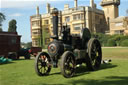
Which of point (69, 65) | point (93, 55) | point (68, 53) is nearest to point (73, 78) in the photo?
point (69, 65)

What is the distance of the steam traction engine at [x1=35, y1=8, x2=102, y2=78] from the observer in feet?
22.5

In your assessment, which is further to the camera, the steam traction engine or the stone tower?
the stone tower

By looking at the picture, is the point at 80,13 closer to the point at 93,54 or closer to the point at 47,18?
the point at 47,18

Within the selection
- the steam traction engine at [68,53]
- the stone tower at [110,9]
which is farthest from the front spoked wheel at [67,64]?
the stone tower at [110,9]

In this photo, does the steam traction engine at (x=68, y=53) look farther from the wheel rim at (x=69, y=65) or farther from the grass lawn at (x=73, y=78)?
the grass lawn at (x=73, y=78)

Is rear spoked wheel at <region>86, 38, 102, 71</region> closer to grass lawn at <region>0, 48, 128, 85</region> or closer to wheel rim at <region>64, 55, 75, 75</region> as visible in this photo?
grass lawn at <region>0, 48, 128, 85</region>

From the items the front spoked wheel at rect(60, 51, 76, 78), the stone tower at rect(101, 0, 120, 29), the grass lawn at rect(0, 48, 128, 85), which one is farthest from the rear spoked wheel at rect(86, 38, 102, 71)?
the stone tower at rect(101, 0, 120, 29)

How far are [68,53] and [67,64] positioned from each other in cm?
44

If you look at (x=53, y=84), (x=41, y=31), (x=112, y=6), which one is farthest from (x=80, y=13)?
(x=53, y=84)

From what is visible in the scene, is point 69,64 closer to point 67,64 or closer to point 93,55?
point 67,64

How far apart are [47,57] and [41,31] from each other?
2011 inches

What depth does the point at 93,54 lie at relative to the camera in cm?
852

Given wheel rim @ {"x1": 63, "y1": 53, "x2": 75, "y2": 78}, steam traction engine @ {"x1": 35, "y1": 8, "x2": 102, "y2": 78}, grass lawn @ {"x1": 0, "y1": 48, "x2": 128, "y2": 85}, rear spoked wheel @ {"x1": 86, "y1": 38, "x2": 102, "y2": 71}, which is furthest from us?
rear spoked wheel @ {"x1": 86, "y1": 38, "x2": 102, "y2": 71}

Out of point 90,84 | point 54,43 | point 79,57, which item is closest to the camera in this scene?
point 90,84
